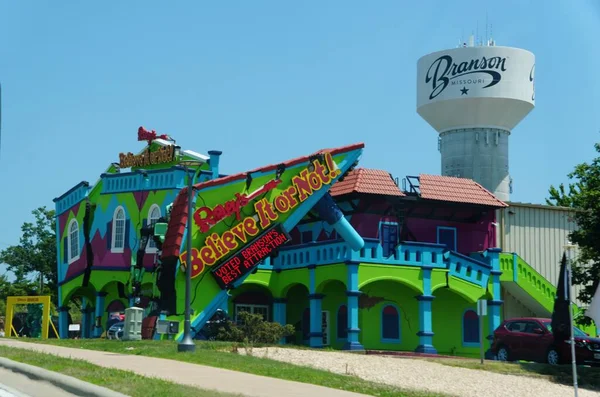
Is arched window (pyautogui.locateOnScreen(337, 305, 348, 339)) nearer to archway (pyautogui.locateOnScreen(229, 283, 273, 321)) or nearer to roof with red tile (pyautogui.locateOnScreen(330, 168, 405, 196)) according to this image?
archway (pyautogui.locateOnScreen(229, 283, 273, 321))

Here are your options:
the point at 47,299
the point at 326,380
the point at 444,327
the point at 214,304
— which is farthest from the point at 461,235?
the point at 326,380

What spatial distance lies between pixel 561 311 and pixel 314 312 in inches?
519

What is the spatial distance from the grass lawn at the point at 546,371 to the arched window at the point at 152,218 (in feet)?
48.5

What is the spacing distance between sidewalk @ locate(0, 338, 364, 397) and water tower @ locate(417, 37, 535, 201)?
4444 cm

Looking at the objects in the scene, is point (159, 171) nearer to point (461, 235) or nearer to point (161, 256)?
point (161, 256)

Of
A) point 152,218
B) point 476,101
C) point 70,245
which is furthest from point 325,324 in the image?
point 476,101

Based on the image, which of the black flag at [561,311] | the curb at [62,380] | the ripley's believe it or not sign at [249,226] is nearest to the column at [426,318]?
the ripley's believe it or not sign at [249,226]

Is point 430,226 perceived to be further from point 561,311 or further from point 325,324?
point 561,311

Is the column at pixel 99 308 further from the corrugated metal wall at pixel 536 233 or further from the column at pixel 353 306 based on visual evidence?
the corrugated metal wall at pixel 536 233

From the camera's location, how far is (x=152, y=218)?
43406 millimetres

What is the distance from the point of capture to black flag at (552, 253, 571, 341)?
32375mm

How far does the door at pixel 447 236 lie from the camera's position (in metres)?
48.2

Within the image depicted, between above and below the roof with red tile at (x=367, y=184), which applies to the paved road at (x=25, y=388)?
below

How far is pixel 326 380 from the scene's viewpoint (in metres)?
21.8
